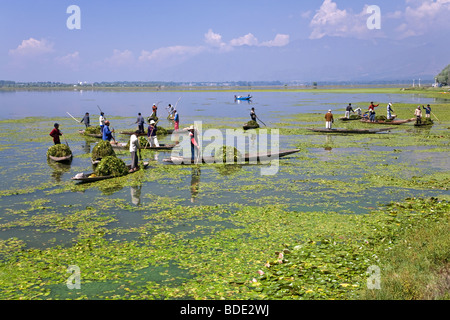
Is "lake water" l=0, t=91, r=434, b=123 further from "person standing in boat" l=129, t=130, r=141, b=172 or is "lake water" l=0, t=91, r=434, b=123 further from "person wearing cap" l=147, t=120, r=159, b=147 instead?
"person standing in boat" l=129, t=130, r=141, b=172

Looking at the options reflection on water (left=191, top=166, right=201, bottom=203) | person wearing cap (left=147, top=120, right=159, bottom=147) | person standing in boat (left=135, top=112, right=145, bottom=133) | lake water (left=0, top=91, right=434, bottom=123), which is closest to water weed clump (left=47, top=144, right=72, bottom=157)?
person wearing cap (left=147, top=120, right=159, bottom=147)

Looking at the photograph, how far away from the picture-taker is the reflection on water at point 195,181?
54.0 feet

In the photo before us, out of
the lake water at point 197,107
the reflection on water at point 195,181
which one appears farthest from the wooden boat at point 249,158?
the lake water at point 197,107

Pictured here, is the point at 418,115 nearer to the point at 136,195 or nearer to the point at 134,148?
the point at 134,148

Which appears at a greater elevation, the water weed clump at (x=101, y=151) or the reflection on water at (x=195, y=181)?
the water weed clump at (x=101, y=151)

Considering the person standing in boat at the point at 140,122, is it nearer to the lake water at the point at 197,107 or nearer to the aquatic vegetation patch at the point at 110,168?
the aquatic vegetation patch at the point at 110,168

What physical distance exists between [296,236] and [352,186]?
21.7 ft

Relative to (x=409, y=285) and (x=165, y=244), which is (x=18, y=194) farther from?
(x=409, y=285)

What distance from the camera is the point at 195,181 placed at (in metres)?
18.7

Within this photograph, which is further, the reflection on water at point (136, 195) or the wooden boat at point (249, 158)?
the wooden boat at point (249, 158)

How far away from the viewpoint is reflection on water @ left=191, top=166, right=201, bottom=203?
54.0 feet

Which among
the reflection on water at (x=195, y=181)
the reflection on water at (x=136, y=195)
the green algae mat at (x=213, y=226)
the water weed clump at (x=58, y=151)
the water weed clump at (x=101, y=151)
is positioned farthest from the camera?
the water weed clump at (x=58, y=151)
